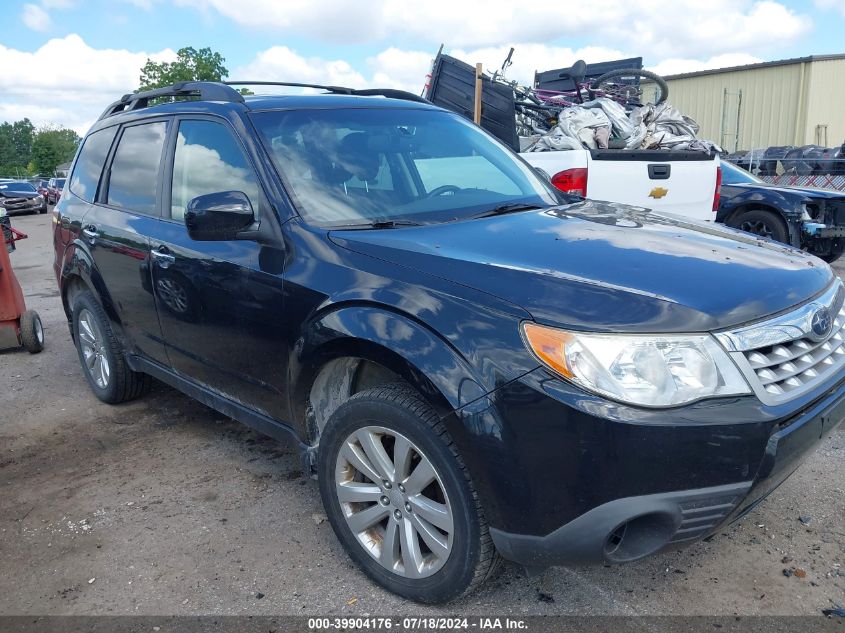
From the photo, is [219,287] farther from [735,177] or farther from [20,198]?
[20,198]

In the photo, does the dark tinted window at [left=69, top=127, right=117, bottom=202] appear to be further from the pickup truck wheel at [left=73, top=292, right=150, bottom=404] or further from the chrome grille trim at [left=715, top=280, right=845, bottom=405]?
the chrome grille trim at [left=715, top=280, right=845, bottom=405]

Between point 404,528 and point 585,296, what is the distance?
1.05 metres

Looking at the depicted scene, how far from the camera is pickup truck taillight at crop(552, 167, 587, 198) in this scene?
18.9ft

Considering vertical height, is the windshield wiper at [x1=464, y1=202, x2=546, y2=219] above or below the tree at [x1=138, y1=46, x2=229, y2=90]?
below

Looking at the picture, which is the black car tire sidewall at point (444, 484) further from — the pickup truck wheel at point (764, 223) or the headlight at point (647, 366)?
the pickup truck wheel at point (764, 223)

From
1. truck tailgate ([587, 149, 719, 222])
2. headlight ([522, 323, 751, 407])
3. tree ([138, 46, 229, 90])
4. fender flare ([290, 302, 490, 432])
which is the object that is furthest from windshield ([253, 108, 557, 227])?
tree ([138, 46, 229, 90])

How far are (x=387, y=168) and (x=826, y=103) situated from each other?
99.8ft

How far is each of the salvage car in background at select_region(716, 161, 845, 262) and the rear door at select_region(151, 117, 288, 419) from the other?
770 centimetres

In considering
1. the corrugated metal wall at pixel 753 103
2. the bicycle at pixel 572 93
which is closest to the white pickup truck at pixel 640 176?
the bicycle at pixel 572 93

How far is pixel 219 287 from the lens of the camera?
3.11 meters

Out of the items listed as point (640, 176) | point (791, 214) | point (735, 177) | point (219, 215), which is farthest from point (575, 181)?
point (735, 177)

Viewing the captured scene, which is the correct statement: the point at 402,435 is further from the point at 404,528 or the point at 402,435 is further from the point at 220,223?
the point at 220,223

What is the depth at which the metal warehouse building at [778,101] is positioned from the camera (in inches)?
1085

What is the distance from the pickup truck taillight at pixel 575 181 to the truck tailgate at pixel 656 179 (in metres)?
0.05
